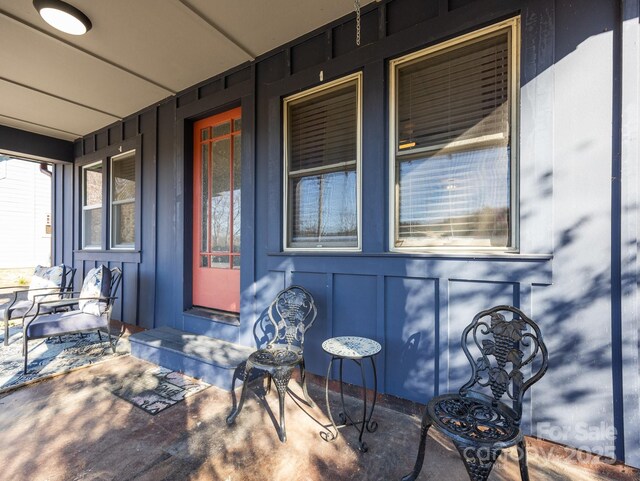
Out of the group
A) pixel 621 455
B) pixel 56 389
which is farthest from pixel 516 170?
pixel 56 389

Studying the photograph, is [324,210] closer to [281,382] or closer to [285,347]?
[285,347]

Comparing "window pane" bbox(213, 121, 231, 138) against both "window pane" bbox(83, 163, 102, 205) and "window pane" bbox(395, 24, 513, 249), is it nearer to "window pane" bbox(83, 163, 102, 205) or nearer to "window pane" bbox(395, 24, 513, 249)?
"window pane" bbox(395, 24, 513, 249)

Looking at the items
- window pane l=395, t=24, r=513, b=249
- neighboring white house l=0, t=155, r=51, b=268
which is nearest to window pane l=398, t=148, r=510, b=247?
window pane l=395, t=24, r=513, b=249

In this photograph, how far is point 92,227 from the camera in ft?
16.2

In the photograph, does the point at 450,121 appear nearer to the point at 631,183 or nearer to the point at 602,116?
the point at 602,116

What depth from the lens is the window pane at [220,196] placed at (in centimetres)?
332

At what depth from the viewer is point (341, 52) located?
2408 millimetres

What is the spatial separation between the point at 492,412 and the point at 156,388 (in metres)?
2.39

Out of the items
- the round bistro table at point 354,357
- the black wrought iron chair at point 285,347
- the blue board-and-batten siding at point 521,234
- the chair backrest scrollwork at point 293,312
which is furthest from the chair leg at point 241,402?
the blue board-and-batten siding at point 521,234

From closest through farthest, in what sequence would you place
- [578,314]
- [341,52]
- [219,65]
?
[578,314] → [341,52] → [219,65]

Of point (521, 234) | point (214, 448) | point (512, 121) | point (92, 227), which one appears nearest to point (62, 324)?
point (214, 448)

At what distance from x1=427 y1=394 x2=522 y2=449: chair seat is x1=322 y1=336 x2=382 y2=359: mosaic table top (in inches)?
17.0

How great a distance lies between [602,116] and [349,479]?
228 centimetres

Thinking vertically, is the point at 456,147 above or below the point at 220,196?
above
